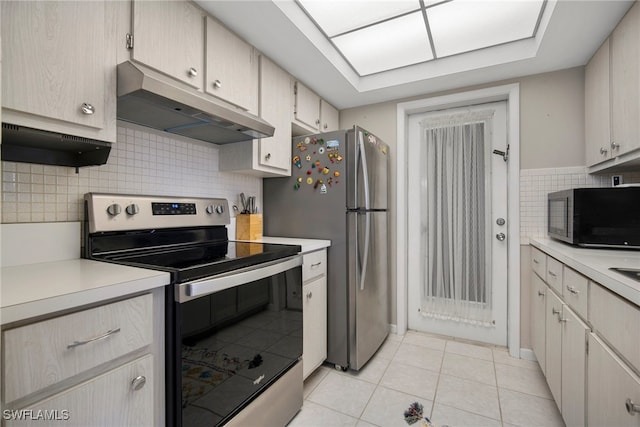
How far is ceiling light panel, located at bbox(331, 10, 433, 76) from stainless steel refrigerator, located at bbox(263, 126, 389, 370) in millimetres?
602

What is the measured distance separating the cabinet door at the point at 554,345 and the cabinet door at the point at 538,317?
0.10 meters

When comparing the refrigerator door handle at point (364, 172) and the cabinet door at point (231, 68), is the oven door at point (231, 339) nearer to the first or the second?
the refrigerator door handle at point (364, 172)

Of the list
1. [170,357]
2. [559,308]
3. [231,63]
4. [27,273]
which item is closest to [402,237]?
[559,308]

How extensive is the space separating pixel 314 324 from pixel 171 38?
1.71m

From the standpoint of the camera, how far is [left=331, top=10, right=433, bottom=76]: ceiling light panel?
6.12ft

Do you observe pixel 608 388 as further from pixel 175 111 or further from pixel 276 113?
pixel 276 113

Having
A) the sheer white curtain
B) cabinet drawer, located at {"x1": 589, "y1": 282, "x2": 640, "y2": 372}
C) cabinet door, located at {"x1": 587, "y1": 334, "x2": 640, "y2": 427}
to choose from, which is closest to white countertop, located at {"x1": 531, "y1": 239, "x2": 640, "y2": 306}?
cabinet drawer, located at {"x1": 589, "y1": 282, "x2": 640, "y2": 372}

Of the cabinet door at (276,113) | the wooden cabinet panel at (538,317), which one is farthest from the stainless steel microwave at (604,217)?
the cabinet door at (276,113)

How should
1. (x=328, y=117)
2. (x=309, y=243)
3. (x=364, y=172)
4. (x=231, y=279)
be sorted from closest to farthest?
1. (x=231, y=279)
2. (x=309, y=243)
3. (x=364, y=172)
4. (x=328, y=117)

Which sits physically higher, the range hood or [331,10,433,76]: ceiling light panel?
[331,10,433,76]: ceiling light panel

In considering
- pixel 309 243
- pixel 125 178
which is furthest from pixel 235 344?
pixel 125 178

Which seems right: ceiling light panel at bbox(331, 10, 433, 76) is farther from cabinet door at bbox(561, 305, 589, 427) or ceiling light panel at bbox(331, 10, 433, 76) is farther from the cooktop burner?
cabinet door at bbox(561, 305, 589, 427)

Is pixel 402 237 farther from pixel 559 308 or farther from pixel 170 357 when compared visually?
pixel 170 357

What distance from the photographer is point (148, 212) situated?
1.43m
